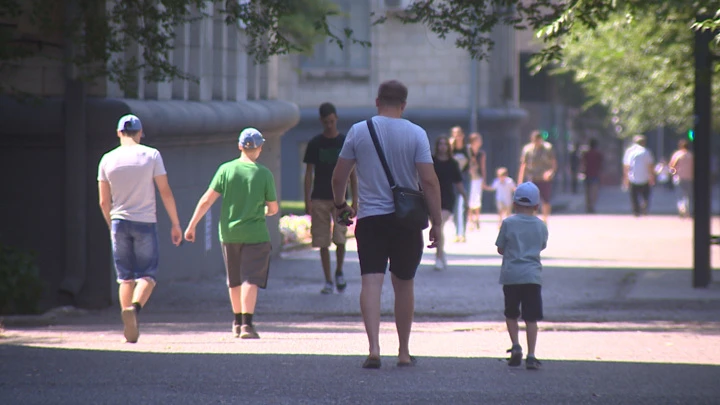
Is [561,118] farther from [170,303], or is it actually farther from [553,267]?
[170,303]

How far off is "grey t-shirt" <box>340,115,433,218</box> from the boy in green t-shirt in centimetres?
172

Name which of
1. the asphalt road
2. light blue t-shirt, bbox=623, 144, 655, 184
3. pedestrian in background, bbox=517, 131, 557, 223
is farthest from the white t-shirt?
light blue t-shirt, bbox=623, 144, 655, 184

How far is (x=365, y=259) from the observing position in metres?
7.99

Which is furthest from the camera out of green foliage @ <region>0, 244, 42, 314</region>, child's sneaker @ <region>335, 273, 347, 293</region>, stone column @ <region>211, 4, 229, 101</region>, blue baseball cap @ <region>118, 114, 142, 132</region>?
stone column @ <region>211, 4, 229, 101</region>

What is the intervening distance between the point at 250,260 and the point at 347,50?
21.3 m

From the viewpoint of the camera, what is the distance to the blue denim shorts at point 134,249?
30.6 ft

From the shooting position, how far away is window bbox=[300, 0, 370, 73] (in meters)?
30.3

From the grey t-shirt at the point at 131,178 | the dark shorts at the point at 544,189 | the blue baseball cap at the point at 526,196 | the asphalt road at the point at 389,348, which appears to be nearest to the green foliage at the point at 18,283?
the asphalt road at the point at 389,348

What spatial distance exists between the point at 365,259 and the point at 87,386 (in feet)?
6.35

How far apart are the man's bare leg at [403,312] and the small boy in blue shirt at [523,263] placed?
662 mm

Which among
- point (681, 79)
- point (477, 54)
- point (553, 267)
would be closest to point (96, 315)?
point (477, 54)

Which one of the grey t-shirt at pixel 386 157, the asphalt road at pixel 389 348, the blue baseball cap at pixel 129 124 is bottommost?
the asphalt road at pixel 389 348

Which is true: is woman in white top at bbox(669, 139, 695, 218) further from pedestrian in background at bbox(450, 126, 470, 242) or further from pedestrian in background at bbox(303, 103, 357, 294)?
pedestrian in background at bbox(303, 103, 357, 294)

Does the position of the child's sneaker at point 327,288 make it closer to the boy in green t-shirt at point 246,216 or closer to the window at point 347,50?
the boy in green t-shirt at point 246,216
